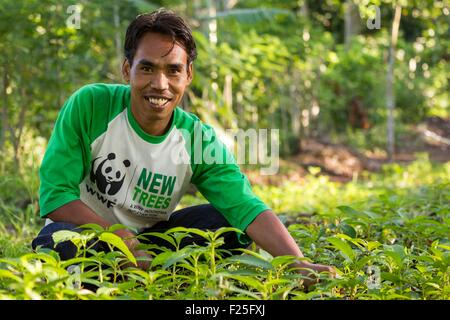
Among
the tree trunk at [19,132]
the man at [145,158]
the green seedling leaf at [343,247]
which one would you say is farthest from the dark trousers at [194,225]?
the tree trunk at [19,132]

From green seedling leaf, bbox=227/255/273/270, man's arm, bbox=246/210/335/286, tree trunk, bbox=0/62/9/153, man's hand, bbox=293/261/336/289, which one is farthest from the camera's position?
tree trunk, bbox=0/62/9/153

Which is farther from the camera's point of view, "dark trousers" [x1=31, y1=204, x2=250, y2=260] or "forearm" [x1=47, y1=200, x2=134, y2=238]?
"dark trousers" [x1=31, y1=204, x2=250, y2=260]

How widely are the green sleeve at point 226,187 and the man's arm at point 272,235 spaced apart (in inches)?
1.1

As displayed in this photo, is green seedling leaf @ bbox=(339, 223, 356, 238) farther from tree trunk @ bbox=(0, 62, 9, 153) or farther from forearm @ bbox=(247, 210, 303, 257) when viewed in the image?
tree trunk @ bbox=(0, 62, 9, 153)

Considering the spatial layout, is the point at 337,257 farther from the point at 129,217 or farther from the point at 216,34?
the point at 216,34

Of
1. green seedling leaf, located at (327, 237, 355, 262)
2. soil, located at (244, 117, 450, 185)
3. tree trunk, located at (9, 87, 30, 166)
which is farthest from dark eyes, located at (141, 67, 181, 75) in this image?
soil, located at (244, 117, 450, 185)

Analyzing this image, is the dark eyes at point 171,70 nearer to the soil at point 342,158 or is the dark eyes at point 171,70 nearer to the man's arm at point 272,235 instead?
the man's arm at point 272,235

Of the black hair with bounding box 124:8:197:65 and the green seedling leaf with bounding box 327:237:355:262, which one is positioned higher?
the black hair with bounding box 124:8:197:65

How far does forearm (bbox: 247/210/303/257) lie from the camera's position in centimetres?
241

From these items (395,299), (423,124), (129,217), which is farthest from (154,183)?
(423,124)

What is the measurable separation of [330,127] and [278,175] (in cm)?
617

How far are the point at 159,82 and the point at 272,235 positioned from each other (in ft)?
2.28

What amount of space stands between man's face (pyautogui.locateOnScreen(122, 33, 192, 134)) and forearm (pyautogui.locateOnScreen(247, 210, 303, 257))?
56 cm

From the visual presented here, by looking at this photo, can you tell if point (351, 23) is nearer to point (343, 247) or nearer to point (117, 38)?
point (117, 38)
